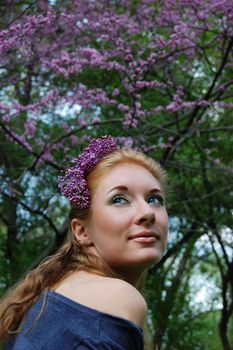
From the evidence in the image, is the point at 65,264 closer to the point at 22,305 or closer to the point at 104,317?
the point at 22,305

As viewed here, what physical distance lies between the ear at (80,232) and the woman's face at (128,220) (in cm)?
2

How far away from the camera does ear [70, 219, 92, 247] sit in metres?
1.85

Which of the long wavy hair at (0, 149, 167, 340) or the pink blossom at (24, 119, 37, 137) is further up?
the pink blossom at (24, 119, 37, 137)

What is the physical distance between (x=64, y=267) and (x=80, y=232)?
4.8 inches

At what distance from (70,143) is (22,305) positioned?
11.8 feet

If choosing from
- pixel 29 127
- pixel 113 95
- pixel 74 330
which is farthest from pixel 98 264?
pixel 113 95

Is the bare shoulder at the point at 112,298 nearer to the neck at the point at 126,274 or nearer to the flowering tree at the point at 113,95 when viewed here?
the neck at the point at 126,274

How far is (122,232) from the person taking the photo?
1.74m

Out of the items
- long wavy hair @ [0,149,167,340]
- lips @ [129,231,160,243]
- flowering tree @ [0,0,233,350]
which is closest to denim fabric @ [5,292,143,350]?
long wavy hair @ [0,149,167,340]

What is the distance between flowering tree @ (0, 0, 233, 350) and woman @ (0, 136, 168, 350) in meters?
2.44

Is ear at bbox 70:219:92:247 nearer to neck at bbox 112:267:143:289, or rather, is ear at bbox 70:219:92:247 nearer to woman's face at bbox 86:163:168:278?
woman's face at bbox 86:163:168:278

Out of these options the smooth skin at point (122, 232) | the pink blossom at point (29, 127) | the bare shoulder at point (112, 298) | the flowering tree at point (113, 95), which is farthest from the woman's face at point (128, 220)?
the pink blossom at point (29, 127)

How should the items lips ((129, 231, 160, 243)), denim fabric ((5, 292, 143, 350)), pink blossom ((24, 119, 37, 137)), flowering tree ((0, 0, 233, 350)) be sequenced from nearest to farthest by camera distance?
denim fabric ((5, 292, 143, 350)), lips ((129, 231, 160, 243)), flowering tree ((0, 0, 233, 350)), pink blossom ((24, 119, 37, 137))

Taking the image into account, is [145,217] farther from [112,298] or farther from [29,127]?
[29,127]
